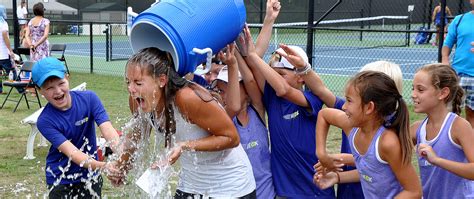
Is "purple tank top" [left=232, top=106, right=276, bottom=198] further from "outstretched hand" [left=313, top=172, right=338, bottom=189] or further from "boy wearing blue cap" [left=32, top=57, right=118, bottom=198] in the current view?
"boy wearing blue cap" [left=32, top=57, right=118, bottom=198]

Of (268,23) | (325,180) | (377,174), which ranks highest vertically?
(268,23)

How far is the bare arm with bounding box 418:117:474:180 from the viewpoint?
9.90 ft

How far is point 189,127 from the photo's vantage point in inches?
114

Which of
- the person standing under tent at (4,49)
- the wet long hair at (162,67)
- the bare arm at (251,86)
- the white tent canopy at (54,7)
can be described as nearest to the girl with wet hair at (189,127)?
the wet long hair at (162,67)

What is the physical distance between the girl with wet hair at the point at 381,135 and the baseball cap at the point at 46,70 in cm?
177

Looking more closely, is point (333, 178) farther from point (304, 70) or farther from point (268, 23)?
point (268, 23)

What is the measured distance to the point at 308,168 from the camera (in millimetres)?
3562

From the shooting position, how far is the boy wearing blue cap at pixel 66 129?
3.71 metres

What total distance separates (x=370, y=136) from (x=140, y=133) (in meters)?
1.13

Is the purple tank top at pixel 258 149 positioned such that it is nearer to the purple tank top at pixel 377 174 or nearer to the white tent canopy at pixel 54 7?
the purple tank top at pixel 377 174

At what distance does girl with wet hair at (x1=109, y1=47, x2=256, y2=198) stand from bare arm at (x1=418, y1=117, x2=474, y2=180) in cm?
88

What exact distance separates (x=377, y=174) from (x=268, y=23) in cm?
112

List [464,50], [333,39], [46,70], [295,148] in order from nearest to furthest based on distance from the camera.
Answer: [295,148] → [46,70] → [464,50] → [333,39]

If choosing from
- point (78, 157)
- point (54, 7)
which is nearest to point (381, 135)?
point (78, 157)
